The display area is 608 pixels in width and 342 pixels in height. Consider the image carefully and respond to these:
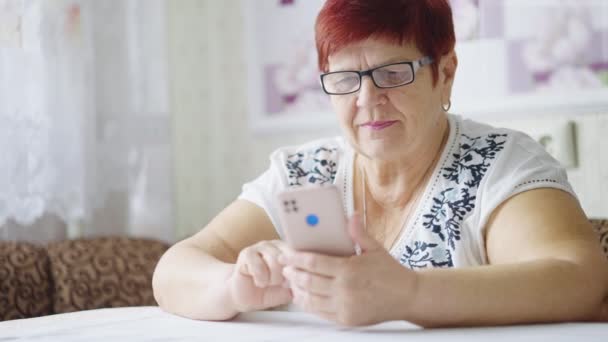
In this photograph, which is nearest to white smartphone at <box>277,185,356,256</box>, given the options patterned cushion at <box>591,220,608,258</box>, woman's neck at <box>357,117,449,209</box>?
woman's neck at <box>357,117,449,209</box>

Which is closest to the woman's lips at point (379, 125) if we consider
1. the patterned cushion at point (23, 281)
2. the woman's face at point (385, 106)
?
the woman's face at point (385, 106)

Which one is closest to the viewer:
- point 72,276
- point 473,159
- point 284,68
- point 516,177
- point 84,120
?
point 516,177

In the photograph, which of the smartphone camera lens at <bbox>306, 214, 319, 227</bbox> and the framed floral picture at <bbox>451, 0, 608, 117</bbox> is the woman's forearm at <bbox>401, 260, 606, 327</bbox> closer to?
the smartphone camera lens at <bbox>306, 214, 319, 227</bbox>

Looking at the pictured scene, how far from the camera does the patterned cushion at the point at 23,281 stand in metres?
2.13

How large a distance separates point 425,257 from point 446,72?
0.36 meters

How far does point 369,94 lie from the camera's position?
138 centimetres

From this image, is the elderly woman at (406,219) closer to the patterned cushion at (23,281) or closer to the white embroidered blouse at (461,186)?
the white embroidered blouse at (461,186)

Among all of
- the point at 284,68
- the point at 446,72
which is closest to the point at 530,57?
the point at 446,72

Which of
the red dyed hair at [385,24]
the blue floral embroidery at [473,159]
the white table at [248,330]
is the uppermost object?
the red dyed hair at [385,24]

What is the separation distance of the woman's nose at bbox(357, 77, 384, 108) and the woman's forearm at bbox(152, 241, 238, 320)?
0.37 m

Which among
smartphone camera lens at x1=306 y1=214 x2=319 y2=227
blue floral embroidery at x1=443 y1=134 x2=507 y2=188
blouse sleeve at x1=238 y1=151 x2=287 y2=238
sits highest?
blue floral embroidery at x1=443 y1=134 x2=507 y2=188

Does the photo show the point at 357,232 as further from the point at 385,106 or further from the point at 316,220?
the point at 385,106

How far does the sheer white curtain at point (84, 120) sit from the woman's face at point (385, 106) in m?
1.21

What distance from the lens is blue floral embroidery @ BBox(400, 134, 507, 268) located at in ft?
4.54
